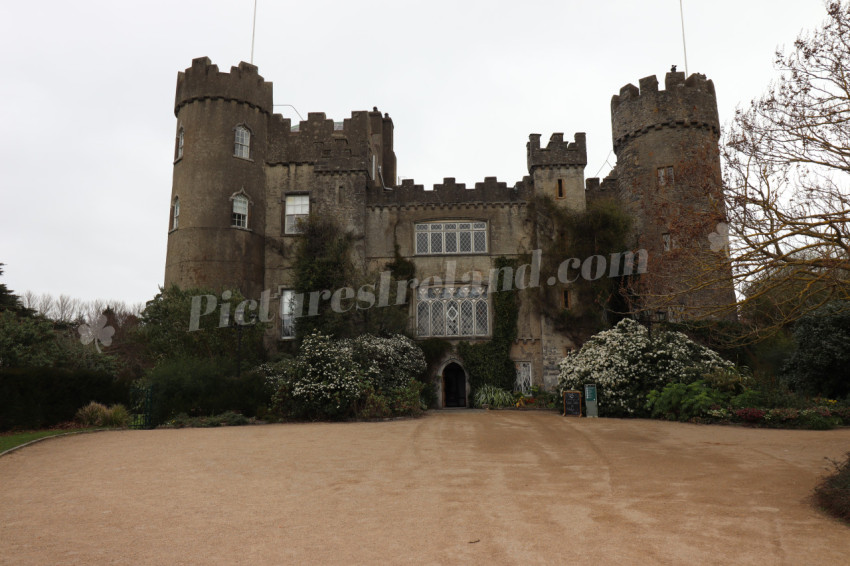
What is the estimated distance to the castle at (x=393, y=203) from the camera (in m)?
23.9

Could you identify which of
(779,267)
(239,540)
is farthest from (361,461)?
(779,267)

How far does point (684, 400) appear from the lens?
639 inches

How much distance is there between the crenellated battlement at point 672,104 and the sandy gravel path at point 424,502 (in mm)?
15948

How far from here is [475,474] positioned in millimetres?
8758

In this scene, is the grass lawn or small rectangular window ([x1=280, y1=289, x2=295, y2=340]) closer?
the grass lawn

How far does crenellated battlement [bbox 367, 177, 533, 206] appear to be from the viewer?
25234mm

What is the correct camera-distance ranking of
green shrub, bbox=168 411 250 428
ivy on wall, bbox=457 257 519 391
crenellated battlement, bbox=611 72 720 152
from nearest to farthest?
green shrub, bbox=168 411 250 428
ivy on wall, bbox=457 257 519 391
crenellated battlement, bbox=611 72 720 152

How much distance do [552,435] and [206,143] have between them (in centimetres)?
1925

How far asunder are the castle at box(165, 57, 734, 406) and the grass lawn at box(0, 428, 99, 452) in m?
9.23

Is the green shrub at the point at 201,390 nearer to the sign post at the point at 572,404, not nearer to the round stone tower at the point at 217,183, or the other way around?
the round stone tower at the point at 217,183

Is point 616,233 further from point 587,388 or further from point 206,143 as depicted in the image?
point 206,143

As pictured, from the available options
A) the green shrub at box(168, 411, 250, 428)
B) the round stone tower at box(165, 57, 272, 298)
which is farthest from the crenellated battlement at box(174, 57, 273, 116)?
the green shrub at box(168, 411, 250, 428)

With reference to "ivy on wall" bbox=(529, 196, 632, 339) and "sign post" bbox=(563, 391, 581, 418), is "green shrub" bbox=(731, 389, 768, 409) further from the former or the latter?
"ivy on wall" bbox=(529, 196, 632, 339)

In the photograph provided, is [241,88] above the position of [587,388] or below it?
above
